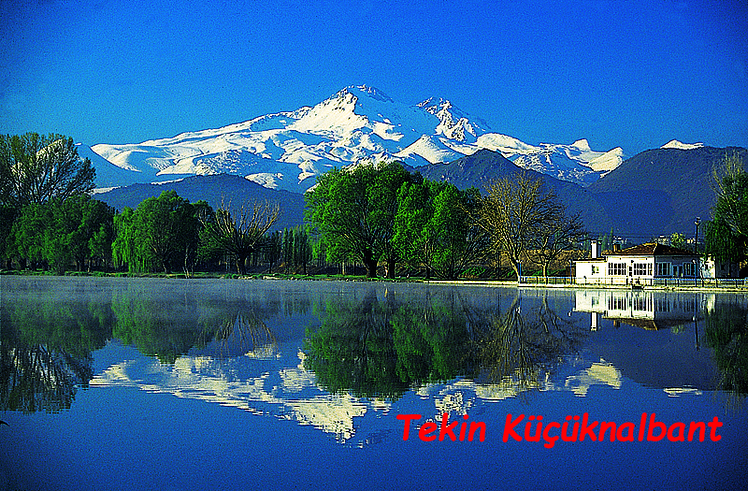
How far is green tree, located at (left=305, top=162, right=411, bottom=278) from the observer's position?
180 ft

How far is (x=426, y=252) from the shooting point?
5091 centimetres

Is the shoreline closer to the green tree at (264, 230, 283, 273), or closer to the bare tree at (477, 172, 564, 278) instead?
the bare tree at (477, 172, 564, 278)

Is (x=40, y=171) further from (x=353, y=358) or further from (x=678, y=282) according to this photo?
(x=353, y=358)

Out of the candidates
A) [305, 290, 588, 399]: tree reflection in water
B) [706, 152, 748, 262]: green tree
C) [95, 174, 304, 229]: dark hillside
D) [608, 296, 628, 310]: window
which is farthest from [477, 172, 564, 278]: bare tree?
[95, 174, 304, 229]: dark hillside

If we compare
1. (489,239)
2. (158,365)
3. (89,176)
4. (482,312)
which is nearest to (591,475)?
(158,365)

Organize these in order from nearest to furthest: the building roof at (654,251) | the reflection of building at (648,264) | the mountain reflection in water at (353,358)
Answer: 1. the mountain reflection in water at (353,358)
2. the reflection of building at (648,264)
3. the building roof at (654,251)

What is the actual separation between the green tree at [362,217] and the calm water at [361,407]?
41.0 m

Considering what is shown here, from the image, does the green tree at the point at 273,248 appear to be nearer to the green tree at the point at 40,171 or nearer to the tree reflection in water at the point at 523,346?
the green tree at the point at 40,171

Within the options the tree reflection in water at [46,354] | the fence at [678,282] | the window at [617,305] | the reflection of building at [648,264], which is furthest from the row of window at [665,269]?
the tree reflection in water at [46,354]

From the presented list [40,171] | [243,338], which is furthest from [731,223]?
[40,171]

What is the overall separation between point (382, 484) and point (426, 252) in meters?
46.2

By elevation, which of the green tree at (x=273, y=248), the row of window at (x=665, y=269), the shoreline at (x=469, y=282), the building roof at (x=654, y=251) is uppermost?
the green tree at (x=273, y=248)

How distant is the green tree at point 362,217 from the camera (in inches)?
2159

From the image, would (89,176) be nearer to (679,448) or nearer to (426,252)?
(426,252)
